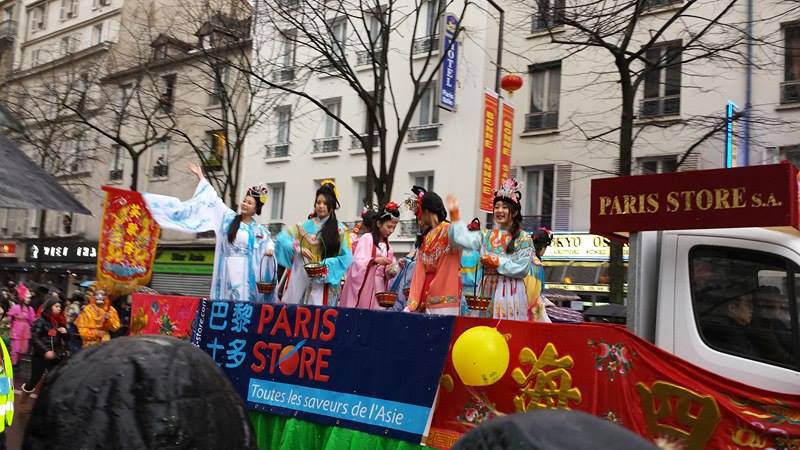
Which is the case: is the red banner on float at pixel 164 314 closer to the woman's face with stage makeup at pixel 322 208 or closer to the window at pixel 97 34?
the woman's face with stage makeup at pixel 322 208

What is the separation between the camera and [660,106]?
18375 millimetres

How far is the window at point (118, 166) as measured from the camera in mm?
31531

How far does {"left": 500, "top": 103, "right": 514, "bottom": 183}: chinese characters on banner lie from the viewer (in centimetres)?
1967

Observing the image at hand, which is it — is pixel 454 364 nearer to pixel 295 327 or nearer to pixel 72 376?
pixel 295 327

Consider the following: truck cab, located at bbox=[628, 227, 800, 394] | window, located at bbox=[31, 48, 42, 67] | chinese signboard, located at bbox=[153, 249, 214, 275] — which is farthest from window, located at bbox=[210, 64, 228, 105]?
window, located at bbox=[31, 48, 42, 67]

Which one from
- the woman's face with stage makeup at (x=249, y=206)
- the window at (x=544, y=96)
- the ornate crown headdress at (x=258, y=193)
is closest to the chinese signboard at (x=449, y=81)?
the window at (x=544, y=96)

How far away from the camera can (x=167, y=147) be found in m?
29.4

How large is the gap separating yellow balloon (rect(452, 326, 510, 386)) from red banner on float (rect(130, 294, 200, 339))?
2522mm

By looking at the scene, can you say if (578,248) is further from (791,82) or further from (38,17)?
(38,17)

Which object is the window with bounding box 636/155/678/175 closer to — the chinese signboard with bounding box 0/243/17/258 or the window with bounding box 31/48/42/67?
the window with bounding box 31/48/42/67

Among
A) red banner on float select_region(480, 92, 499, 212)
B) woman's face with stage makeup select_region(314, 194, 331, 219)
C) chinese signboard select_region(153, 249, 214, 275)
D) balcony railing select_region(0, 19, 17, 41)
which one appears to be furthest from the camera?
balcony railing select_region(0, 19, 17, 41)

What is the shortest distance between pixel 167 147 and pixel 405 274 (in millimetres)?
24647

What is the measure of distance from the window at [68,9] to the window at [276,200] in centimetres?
1736

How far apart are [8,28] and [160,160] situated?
1782cm
